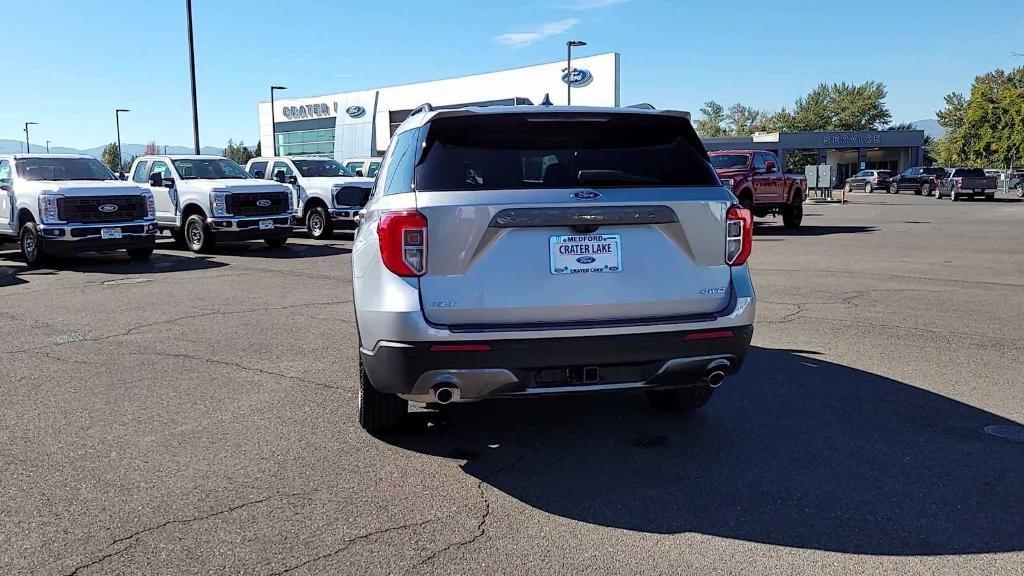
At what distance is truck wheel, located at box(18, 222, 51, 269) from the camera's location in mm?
14407

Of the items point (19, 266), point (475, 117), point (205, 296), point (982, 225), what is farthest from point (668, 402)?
point (982, 225)

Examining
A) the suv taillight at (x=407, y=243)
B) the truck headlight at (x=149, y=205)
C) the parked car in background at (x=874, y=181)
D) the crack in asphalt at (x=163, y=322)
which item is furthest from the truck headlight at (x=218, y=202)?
the parked car in background at (x=874, y=181)

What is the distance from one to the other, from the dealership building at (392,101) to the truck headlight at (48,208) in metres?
34.0

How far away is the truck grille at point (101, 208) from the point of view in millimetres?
14352

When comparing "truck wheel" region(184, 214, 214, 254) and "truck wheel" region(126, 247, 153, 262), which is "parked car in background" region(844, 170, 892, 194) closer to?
"truck wheel" region(184, 214, 214, 254)

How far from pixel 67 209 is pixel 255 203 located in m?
3.68

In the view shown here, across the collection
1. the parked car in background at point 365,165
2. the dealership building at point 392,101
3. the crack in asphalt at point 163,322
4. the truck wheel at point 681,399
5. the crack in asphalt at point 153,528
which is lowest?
the crack in asphalt at point 153,528

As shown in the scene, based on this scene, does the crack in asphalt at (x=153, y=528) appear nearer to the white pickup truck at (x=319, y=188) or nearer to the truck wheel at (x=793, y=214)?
the white pickup truck at (x=319, y=188)

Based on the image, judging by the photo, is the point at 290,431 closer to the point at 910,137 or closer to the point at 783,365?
the point at 783,365

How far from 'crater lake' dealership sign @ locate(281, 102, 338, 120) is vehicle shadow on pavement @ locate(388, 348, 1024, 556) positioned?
241ft

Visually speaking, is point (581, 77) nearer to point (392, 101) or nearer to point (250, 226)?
point (392, 101)

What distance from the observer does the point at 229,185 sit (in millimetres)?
16859

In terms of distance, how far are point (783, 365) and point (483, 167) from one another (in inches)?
141

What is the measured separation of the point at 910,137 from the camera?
73875mm
